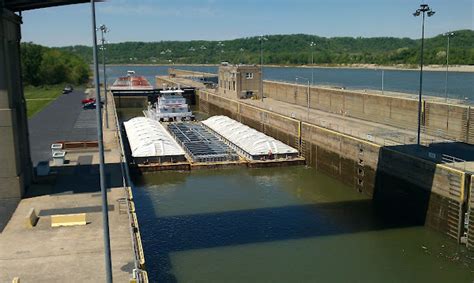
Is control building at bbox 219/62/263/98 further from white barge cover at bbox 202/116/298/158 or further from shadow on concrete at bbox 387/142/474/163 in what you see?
shadow on concrete at bbox 387/142/474/163

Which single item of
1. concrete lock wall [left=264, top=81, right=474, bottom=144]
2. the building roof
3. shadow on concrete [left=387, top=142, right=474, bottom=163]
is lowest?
shadow on concrete [left=387, top=142, right=474, bottom=163]

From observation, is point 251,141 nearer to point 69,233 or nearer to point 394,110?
point 394,110

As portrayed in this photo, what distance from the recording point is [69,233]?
2230 cm

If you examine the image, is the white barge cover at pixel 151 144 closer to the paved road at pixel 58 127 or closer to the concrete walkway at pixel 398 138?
the paved road at pixel 58 127

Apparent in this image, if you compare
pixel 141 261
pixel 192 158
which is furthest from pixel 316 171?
pixel 141 261

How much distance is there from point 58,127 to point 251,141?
2258 cm

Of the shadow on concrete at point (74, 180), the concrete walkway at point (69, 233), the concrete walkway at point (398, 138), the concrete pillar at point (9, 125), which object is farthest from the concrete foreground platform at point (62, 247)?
the concrete walkway at point (398, 138)

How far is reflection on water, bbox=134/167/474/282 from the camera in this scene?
24750 mm

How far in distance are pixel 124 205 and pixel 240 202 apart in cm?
1163

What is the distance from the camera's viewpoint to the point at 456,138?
41.6m

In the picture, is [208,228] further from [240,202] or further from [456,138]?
[456,138]

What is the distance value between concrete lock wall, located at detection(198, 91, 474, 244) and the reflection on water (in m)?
0.87

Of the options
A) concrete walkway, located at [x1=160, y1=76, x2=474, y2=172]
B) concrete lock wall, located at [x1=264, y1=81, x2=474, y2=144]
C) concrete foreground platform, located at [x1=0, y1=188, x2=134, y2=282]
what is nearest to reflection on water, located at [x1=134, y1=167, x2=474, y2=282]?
concrete foreground platform, located at [x1=0, y1=188, x2=134, y2=282]

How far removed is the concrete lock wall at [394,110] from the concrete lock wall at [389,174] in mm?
8759
